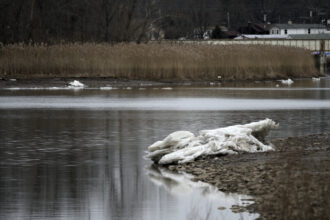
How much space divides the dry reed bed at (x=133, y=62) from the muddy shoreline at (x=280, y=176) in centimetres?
3066

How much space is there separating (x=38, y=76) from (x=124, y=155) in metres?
30.8

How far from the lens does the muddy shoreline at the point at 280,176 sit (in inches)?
391

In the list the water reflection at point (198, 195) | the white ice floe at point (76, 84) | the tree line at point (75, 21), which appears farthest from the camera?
the tree line at point (75, 21)

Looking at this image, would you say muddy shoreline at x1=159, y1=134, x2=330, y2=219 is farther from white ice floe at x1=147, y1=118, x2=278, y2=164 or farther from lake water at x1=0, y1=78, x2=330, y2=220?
lake water at x1=0, y1=78, x2=330, y2=220

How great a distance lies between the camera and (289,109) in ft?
93.3

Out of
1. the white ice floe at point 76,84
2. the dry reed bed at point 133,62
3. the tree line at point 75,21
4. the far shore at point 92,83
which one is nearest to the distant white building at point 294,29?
the tree line at point 75,21

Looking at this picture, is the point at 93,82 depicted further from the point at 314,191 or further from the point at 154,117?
the point at 314,191

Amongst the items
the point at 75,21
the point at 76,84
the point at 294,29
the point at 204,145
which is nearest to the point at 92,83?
the point at 76,84

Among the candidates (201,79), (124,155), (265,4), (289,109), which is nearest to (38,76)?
(201,79)

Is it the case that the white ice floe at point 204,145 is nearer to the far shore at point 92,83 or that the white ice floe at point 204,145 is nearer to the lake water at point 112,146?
the lake water at point 112,146

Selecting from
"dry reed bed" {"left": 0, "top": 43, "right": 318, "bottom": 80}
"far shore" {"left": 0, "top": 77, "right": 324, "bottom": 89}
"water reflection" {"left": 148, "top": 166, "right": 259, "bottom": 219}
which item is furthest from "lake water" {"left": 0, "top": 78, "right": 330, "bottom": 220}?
"dry reed bed" {"left": 0, "top": 43, "right": 318, "bottom": 80}

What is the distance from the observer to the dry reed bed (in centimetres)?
4691

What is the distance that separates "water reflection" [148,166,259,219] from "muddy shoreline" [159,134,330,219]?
0.19m

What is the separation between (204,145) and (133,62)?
33.4m
